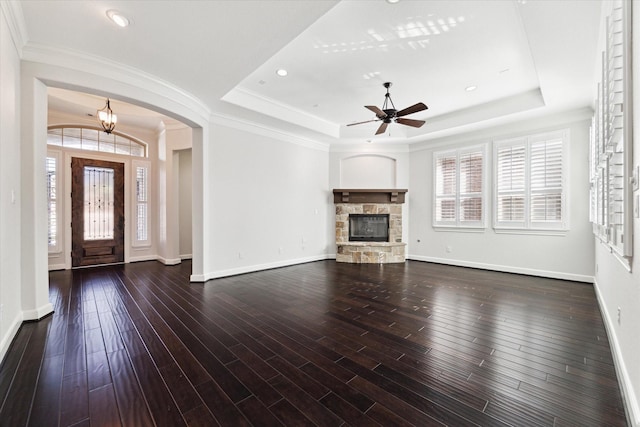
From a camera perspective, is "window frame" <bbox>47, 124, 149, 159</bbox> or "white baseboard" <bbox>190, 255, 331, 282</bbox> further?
"window frame" <bbox>47, 124, 149, 159</bbox>

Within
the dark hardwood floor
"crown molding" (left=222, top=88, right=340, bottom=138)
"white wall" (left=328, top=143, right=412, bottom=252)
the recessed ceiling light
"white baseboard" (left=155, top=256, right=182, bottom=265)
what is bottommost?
the dark hardwood floor

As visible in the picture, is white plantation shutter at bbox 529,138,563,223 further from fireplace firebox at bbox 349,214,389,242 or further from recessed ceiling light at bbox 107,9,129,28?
recessed ceiling light at bbox 107,9,129,28

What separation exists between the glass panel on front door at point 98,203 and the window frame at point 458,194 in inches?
290

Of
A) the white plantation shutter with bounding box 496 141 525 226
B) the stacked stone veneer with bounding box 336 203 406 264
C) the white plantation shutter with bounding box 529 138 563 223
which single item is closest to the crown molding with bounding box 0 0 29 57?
the stacked stone veneer with bounding box 336 203 406 264

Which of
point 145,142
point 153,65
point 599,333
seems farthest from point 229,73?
point 599,333

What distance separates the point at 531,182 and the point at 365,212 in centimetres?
331

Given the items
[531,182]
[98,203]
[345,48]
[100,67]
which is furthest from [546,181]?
[98,203]

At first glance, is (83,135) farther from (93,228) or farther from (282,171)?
(282,171)

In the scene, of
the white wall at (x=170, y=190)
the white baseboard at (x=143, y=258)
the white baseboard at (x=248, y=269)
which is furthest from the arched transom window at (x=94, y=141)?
the white baseboard at (x=248, y=269)

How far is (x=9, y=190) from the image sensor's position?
2.51 meters

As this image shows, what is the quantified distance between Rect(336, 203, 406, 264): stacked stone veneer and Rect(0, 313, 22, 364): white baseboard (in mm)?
5172

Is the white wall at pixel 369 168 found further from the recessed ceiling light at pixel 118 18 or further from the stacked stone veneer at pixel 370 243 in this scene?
the recessed ceiling light at pixel 118 18

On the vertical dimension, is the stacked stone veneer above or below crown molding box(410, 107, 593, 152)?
below

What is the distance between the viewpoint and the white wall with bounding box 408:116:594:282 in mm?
4539
